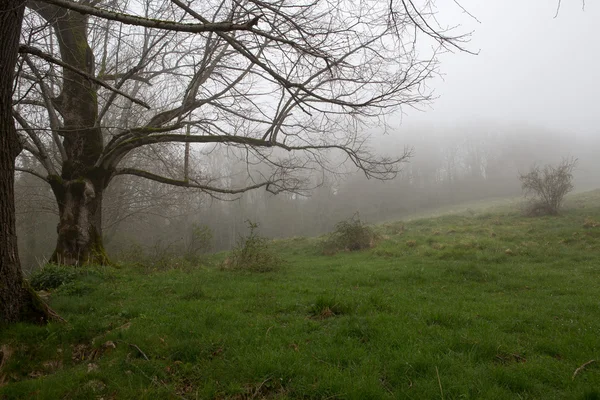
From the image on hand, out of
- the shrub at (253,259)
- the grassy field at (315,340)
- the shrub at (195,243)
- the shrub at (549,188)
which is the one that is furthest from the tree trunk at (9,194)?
the shrub at (549,188)

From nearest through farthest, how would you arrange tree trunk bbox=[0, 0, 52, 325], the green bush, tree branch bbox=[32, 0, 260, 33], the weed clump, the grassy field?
the grassy field, tree branch bbox=[32, 0, 260, 33], tree trunk bbox=[0, 0, 52, 325], the green bush, the weed clump

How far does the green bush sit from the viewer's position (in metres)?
7.07

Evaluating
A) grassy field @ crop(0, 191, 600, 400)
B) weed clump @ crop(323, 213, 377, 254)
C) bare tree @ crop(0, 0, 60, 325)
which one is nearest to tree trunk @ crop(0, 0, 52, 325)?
bare tree @ crop(0, 0, 60, 325)

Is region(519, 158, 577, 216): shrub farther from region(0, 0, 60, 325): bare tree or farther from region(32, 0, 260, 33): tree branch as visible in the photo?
region(0, 0, 60, 325): bare tree

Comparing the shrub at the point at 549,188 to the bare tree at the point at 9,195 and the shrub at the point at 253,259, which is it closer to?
the shrub at the point at 253,259

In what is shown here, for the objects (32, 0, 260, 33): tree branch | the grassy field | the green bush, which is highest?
(32, 0, 260, 33): tree branch

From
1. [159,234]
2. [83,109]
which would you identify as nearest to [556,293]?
[83,109]

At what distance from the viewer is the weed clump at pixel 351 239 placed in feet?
48.2

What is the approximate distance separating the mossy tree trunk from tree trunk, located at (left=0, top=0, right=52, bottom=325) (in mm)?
4684

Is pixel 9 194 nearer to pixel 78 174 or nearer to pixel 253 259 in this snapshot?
pixel 78 174

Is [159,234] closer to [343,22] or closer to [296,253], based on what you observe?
[296,253]

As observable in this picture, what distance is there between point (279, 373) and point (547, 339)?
3.36 m

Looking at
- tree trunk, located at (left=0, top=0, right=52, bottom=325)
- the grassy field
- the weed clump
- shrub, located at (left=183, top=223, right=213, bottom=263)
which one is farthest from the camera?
the weed clump

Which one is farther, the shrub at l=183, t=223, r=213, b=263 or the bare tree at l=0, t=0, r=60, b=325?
the shrub at l=183, t=223, r=213, b=263
